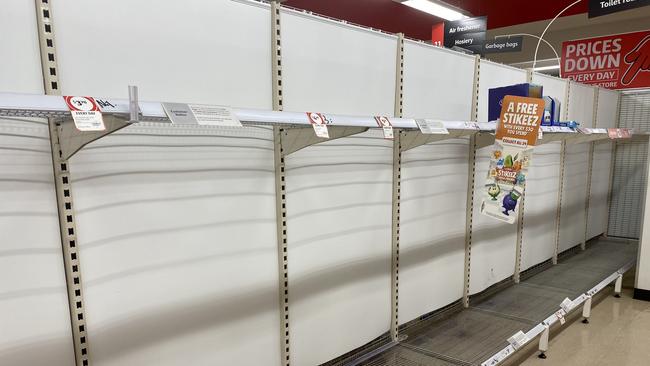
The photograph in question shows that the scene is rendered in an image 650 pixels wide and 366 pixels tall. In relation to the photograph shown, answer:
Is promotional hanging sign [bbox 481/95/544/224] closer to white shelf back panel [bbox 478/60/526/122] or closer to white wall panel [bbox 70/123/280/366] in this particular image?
white shelf back panel [bbox 478/60/526/122]

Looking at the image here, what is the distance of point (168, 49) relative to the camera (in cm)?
125

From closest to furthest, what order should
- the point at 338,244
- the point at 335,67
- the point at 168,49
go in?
the point at 168,49
the point at 335,67
the point at 338,244

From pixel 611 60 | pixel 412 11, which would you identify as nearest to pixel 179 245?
pixel 611 60

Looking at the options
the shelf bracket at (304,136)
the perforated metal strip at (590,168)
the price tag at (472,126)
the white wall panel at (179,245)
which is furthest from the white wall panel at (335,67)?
the perforated metal strip at (590,168)

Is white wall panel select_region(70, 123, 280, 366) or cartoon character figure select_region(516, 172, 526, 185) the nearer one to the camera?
white wall panel select_region(70, 123, 280, 366)

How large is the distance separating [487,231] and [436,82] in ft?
3.78

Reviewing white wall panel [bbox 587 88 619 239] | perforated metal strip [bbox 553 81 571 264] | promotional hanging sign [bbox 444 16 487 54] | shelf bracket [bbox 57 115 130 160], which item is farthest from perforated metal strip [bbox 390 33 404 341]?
A: promotional hanging sign [bbox 444 16 487 54]

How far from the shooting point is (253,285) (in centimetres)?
156

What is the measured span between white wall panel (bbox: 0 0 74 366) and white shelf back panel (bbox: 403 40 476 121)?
5.06 ft

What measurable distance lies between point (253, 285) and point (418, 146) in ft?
3.60

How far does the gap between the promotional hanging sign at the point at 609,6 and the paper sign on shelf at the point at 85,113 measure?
150 inches

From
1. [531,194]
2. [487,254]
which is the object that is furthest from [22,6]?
[531,194]

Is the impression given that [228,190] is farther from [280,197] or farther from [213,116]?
[213,116]

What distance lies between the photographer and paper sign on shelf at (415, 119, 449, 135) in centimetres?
169
